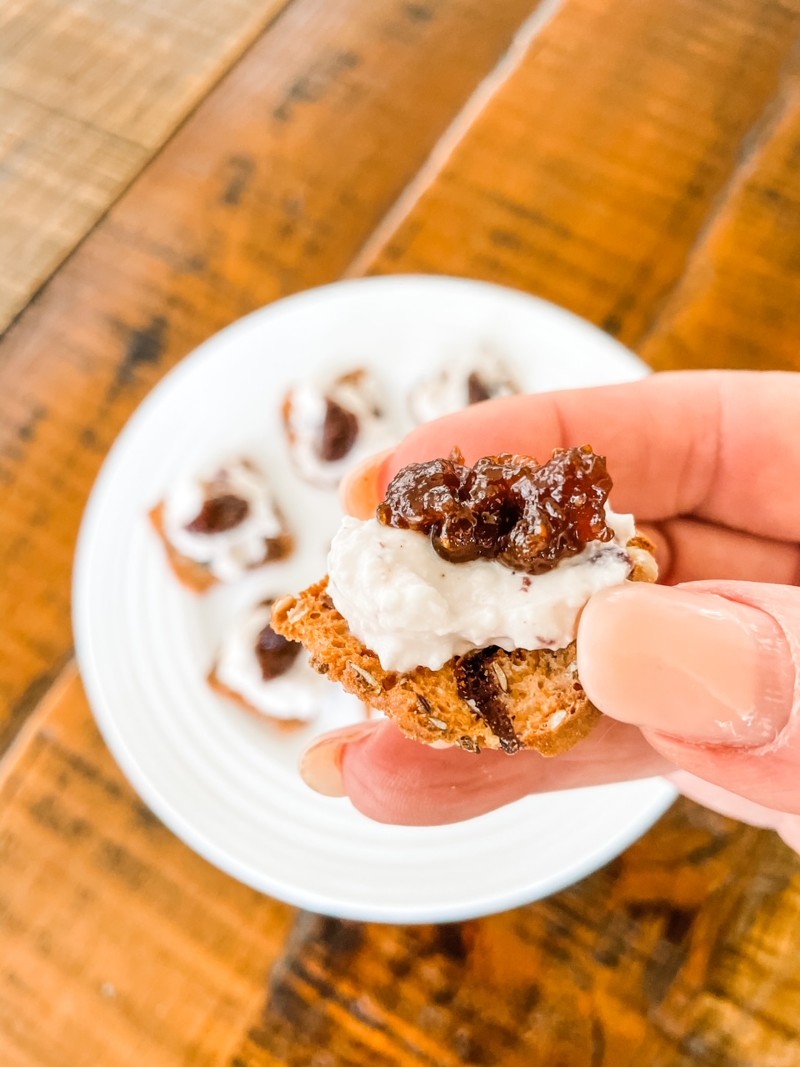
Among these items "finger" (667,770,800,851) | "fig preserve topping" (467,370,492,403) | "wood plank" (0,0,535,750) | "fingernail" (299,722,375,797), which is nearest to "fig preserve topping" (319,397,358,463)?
"fig preserve topping" (467,370,492,403)

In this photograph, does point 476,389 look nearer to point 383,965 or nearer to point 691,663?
point 691,663

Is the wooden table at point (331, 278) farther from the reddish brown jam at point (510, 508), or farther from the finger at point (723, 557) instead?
the reddish brown jam at point (510, 508)

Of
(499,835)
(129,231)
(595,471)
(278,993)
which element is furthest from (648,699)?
(129,231)

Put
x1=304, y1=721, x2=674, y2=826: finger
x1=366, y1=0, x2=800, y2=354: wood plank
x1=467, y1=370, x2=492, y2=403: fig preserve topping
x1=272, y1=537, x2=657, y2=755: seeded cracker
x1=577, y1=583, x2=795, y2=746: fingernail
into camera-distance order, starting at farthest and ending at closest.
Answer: x1=366, y1=0, x2=800, y2=354: wood plank
x1=467, y1=370, x2=492, y2=403: fig preserve topping
x1=304, y1=721, x2=674, y2=826: finger
x1=272, y1=537, x2=657, y2=755: seeded cracker
x1=577, y1=583, x2=795, y2=746: fingernail

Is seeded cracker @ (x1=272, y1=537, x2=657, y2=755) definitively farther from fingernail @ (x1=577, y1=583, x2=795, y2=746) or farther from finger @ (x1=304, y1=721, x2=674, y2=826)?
finger @ (x1=304, y1=721, x2=674, y2=826)

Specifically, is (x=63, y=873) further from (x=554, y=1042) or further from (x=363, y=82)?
(x=363, y=82)

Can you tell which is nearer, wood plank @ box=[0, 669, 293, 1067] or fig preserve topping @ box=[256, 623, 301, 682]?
wood plank @ box=[0, 669, 293, 1067]

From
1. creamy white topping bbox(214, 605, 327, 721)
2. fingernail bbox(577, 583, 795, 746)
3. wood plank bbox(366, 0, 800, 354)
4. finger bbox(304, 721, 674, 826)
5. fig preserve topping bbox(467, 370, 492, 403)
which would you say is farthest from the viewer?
wood plank bbox(366, 0, 800, 354)
